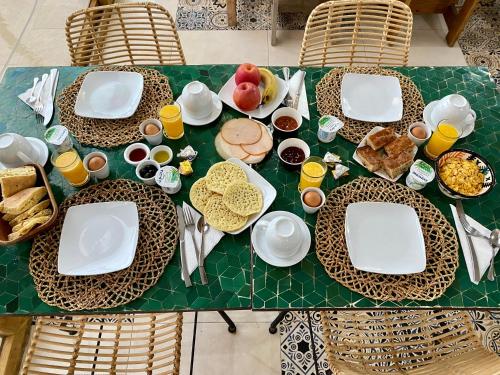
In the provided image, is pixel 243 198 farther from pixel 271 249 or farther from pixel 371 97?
pixel 371 97

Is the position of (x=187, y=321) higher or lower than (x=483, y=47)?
lower

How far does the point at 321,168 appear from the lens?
1249mm

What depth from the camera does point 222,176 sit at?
1.30 meters

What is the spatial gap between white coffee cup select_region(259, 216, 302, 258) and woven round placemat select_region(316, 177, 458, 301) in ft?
0.29

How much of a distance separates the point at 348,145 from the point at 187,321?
3.69ft

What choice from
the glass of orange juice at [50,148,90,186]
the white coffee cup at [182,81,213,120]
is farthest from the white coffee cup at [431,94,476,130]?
the glass of orange juice at [50,148,90,186]

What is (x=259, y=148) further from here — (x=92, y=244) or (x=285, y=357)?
(x=285, y=357)

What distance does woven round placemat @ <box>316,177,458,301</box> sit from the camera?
1124mm

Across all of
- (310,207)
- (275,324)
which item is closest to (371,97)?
(310,207)

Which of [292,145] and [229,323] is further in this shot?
[229,323]

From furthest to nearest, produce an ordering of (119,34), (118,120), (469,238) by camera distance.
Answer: (119,34), (118,120), (469,238)

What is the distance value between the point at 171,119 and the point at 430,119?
3.07 feet

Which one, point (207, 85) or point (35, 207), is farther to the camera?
point (207, 85)

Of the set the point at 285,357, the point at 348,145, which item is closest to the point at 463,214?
the point at 348,145
